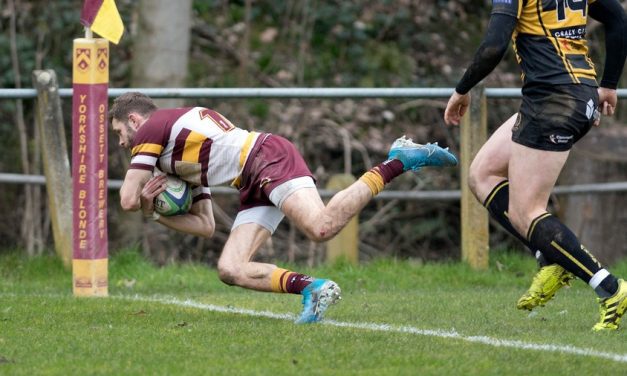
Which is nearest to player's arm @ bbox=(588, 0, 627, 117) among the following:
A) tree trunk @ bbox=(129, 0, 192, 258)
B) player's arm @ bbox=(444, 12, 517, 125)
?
player's arm @ bbox=(444, 12, 517, 125)

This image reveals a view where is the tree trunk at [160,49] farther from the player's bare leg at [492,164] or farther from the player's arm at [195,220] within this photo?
the player's bare leg at [492,164]

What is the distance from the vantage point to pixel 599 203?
12.8m

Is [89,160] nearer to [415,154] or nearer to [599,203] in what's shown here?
[415,154]

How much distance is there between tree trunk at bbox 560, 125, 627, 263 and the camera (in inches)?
501

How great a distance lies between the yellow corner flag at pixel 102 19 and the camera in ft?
27.9

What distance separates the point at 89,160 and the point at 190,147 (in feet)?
4.33

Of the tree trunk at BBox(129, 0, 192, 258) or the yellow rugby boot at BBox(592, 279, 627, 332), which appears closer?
the yellow rugby boot at BBox(592, 279, 627, 332)

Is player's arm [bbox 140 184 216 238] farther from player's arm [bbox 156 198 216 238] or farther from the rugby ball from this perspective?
the rugby ball

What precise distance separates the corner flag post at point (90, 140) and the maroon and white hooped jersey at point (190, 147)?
43.8 inches

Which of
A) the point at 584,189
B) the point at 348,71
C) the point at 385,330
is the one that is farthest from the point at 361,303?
the point at 348,71

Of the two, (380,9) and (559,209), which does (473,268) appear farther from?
(380,9)

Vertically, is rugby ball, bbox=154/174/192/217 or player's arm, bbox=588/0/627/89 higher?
player's arm, bbox=588/0/627/89

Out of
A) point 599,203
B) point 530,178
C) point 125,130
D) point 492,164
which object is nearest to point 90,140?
point 125,130

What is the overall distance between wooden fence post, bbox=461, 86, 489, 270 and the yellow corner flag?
8.92 ft
